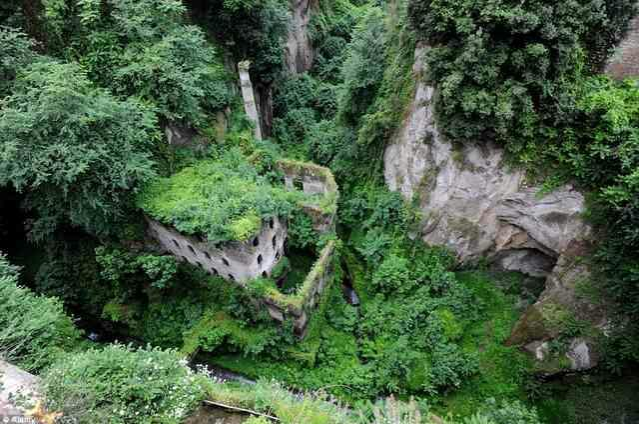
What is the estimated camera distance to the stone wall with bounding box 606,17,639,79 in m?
12.9

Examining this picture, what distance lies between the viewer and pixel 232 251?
14.6m

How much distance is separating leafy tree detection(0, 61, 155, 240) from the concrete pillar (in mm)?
6691

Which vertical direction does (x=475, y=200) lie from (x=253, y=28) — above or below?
below

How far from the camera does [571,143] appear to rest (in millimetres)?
13492

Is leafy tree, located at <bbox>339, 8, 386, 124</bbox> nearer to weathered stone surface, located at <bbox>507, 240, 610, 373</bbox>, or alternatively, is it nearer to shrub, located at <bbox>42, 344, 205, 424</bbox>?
weathered stone surface, located at <bbox>507, 240, 610, 373</bbox>

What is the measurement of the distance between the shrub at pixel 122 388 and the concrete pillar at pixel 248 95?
47.6ft

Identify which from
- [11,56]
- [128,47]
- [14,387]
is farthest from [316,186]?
[14,387]

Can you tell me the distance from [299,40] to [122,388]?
25.2 m

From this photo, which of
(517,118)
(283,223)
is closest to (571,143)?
(517,118)

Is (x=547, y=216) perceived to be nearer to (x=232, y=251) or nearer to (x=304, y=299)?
(x=304, y=299)

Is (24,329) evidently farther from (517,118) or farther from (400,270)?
(517,118)

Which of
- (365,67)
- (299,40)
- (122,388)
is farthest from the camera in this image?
(299,40)

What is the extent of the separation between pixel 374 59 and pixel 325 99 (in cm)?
791

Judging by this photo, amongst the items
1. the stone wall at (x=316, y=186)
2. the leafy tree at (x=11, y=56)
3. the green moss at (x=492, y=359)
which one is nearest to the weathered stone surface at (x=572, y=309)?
the green moss at (x=492, y=359)
